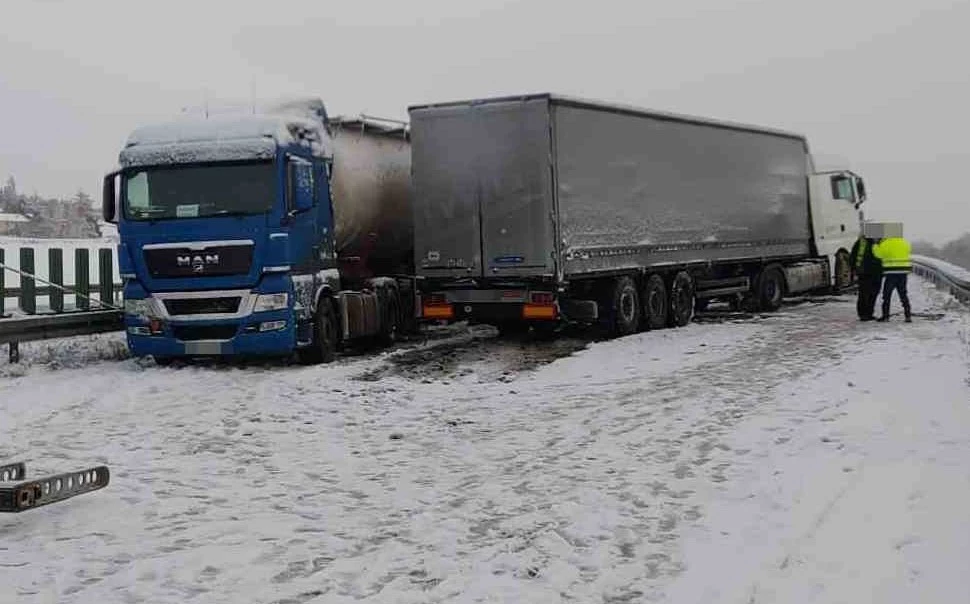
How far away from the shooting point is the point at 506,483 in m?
7.36

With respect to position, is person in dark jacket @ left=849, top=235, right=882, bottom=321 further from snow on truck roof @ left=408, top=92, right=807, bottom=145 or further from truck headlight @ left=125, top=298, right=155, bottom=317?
truck headlight @ left=125, top=298, right=155, bottom=317

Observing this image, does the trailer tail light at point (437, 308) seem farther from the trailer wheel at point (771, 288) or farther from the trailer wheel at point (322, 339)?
the trailer wheel at point (771, 288)

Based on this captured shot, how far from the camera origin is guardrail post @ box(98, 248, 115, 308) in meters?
16.6

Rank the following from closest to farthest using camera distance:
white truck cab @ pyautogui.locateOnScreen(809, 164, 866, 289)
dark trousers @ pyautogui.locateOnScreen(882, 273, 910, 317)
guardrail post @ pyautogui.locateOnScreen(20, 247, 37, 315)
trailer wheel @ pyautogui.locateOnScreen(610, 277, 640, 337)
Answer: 1. guardrail post @ pyautogui.locateOnScreen(20, 247, 37, 315)
2. trailer wheel @ pyautogui.locateOnScreen(610, 277, 640, 337)
3. dark trousers @ pyautogui.locateOnScreen(882, 273, 910, 317)
4. white truck cab @ pyautogui.locateOnScreen(809, 164, 866, 289)

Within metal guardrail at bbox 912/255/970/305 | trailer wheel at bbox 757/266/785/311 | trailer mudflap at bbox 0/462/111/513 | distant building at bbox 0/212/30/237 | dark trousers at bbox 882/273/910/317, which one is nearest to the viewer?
trailer mudflap at bbox 0/462/111/513

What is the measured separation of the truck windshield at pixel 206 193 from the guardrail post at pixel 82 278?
2.86 meters

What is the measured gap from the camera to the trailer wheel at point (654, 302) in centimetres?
1786

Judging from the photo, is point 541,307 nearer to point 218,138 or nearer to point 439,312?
point 439,312

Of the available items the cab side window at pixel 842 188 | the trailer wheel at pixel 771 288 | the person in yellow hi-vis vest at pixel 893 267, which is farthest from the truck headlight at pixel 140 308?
the cab side window at pixel 842 188

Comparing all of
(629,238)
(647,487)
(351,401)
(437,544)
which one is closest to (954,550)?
(647,487)

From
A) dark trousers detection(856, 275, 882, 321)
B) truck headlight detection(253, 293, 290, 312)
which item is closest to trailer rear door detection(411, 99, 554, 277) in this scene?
truck headlight detection(253, 293, 290, 312)

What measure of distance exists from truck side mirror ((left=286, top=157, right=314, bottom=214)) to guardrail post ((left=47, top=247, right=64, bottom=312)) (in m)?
4.41

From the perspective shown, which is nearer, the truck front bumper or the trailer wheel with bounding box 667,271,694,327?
the truck front bumper

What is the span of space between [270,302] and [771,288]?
13.5m
